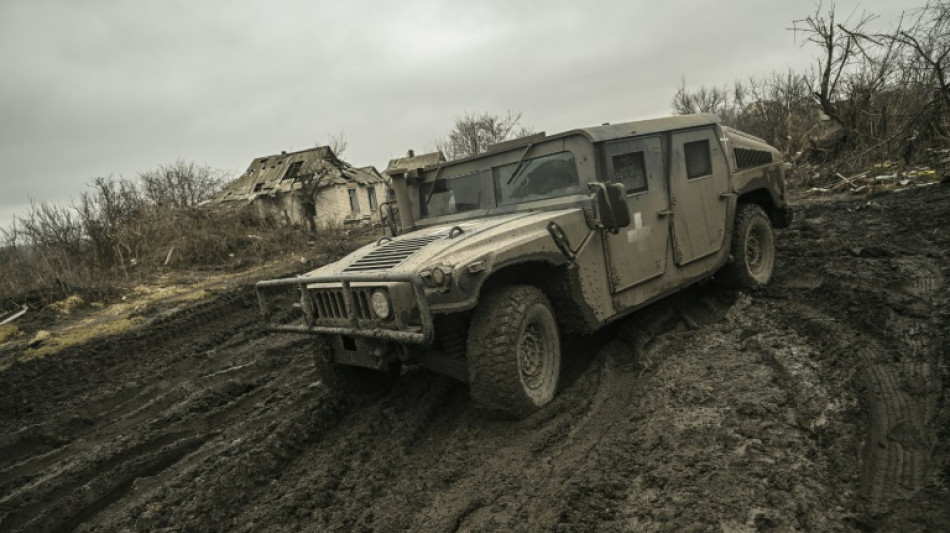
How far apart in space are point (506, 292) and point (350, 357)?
1.15 metres

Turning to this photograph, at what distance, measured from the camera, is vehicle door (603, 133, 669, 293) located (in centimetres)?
440

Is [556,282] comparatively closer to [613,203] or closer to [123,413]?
[613,203]

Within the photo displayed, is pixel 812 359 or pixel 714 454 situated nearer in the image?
pixel 714 454

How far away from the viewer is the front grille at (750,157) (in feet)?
19.6

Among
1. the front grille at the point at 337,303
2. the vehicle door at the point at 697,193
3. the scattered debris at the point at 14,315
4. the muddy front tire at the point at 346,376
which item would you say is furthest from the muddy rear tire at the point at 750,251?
the scattered debris at the point at 14,315

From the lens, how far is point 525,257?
3.71m

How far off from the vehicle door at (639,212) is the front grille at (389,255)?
137 centimetres

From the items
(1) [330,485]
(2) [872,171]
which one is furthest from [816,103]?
(1) [330,485]

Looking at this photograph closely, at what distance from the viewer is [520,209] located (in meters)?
4.52

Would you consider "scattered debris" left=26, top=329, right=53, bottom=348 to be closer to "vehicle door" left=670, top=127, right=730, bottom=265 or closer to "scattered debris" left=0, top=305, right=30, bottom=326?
"scattered debris" left=0, top=305, right=30, bottom=326

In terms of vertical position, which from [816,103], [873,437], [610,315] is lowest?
[873,437]

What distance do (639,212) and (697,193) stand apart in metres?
Answer: 0.97

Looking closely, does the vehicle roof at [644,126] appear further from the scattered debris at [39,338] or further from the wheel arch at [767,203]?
the scattered debris at [39,338]

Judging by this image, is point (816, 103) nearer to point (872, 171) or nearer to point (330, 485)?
point (872, 171)
